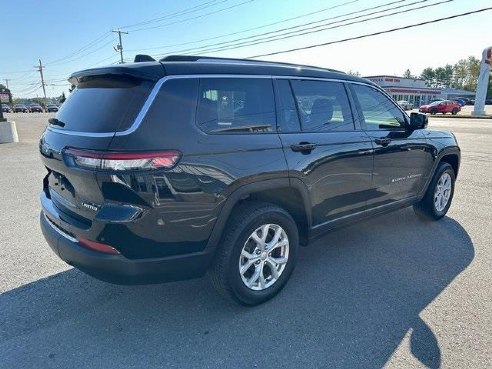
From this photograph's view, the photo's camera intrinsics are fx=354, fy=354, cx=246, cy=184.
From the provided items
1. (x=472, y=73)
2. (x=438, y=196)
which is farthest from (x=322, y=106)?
(x=472, y=73)

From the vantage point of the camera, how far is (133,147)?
2182 millimetres

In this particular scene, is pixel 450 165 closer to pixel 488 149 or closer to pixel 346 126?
pixel 346 126

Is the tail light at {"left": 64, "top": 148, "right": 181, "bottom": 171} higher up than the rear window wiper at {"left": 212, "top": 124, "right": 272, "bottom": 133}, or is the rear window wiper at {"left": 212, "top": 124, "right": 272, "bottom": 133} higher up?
the rear window wiper at {"left": 212, "top": 124, "right": 272, "bottom": 133}

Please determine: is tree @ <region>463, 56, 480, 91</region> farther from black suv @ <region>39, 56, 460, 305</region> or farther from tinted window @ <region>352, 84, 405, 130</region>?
black suv @ <region>39, 56, 460, 305</region>

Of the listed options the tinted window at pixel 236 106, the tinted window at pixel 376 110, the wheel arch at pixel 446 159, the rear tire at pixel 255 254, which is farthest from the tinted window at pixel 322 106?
the wheel arch at pixel 446 159

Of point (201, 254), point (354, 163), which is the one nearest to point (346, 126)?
point (354, 163)

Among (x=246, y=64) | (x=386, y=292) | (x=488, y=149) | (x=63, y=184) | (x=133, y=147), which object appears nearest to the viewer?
(x=133, y=147)

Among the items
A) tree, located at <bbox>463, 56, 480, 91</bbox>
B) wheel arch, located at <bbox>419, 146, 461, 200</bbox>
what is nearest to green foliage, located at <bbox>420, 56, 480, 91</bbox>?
tree, located at <bbox>463, 56, 480, 91</bbox>

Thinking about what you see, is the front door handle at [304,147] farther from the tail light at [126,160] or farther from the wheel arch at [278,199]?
the tail light at [126,160]

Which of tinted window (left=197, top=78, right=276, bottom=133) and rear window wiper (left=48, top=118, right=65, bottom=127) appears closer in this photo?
tinted window (left=197, top=78, right=276, bottom=133)

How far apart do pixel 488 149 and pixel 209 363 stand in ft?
43.4

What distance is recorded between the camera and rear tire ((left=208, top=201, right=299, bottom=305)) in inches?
106

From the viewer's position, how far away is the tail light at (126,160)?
85.7 inches

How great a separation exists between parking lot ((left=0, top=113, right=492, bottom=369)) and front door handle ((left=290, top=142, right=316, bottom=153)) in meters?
1.25
